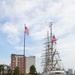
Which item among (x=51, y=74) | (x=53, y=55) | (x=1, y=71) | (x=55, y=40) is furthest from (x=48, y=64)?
(x=1, y=71)

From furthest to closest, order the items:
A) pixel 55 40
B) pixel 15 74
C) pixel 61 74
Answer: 1. pixel 15 74
2. pixel 55 40
3. pixel 61 74

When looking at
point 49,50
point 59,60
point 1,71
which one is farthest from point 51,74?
point 1,71

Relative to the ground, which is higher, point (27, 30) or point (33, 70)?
point (27, 30)

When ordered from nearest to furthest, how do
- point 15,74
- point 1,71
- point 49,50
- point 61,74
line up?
point 61,74 < point 49,50 < point 15,74 < point 1,71

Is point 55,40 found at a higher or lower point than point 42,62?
higher

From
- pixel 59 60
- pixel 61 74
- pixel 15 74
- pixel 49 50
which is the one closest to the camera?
pixel 61 74

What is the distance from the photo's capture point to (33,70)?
152 meters

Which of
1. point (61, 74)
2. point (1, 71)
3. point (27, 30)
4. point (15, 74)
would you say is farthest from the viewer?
point (1, 71)

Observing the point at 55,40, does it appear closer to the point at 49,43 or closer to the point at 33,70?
the point at 49,43

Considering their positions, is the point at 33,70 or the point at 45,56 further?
the point at 33,70

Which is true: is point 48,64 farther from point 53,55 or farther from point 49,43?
point 49,43

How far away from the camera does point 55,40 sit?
3647 inches

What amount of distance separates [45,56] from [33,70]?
31.2 m

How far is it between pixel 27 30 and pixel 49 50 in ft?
239
